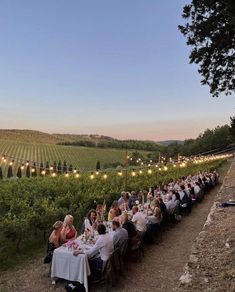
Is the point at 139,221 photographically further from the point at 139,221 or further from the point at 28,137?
the point at 28,137

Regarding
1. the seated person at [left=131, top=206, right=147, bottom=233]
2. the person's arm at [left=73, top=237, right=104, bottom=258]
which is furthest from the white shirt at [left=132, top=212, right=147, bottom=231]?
the person's arm at [left=73, top=237, right=104, bottom=258]

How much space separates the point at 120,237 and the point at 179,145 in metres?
85.4

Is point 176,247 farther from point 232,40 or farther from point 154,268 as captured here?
point 232,40

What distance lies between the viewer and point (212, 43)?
15.4 m

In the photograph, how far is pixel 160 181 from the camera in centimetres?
2291

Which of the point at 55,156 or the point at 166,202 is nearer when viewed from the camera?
the point at 166,202

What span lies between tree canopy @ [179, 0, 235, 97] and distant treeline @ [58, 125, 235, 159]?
58764 millimetres

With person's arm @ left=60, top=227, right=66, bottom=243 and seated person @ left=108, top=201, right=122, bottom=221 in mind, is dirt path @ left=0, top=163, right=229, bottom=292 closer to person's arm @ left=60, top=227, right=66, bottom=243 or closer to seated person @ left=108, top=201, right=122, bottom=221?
person's arm @ left=60, top=227, right=66, bottom=243

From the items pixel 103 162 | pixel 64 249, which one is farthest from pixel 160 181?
pixel 103 162

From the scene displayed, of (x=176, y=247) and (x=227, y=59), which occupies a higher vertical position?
(x=227, y=59)

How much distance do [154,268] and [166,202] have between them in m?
4.89

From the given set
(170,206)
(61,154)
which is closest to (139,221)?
(170,206)

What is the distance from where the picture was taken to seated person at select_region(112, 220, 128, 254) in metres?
8.09

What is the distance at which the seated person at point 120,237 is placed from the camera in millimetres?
8091
